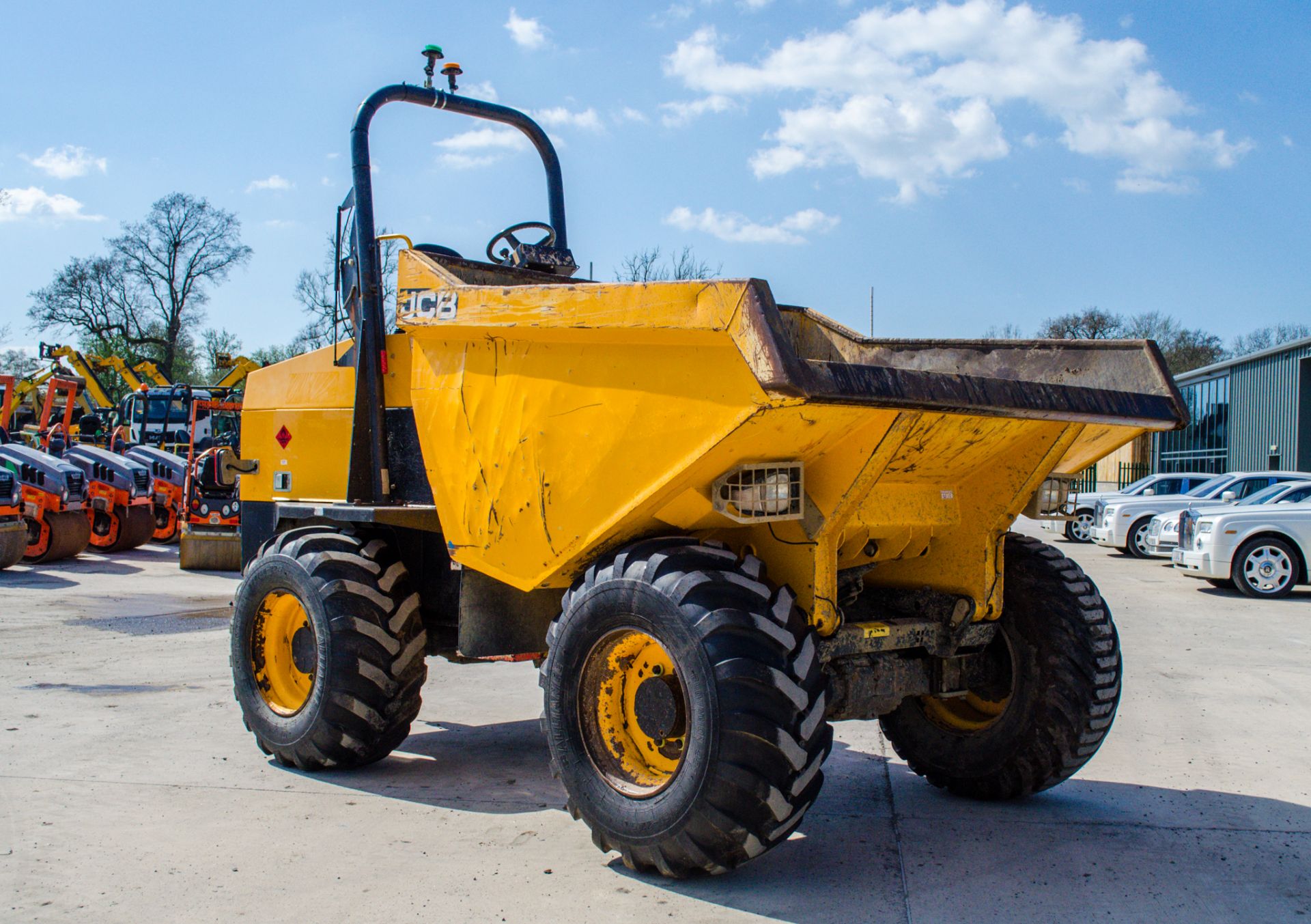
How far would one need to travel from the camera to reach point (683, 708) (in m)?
4.16

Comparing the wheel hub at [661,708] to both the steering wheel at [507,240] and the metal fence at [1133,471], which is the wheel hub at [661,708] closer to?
the steering wheel at [507,240]

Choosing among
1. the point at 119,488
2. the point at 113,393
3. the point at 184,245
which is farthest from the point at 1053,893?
the point at 184,245

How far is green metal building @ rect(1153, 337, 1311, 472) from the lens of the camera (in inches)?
1238

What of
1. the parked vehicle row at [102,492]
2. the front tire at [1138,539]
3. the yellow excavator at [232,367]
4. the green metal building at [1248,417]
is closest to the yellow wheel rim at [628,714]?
the parked vehicle row at [102,492]

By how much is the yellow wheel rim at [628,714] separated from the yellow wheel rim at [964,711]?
1659 millimetres

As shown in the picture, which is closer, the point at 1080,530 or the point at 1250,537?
the point at 1250,537

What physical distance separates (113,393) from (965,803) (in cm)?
4121

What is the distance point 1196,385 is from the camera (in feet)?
126

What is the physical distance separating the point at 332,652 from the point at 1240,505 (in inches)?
544

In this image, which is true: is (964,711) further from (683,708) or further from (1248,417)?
(1248,417)

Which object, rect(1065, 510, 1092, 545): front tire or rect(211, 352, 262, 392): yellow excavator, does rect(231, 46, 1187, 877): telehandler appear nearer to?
rect(211, 352, 262, 392): yellow excavator

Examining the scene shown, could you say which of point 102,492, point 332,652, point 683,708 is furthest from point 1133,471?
point 683,708

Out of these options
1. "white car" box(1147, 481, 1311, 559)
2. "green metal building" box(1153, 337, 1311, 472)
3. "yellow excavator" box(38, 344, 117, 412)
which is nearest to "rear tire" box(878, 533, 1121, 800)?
"white car" box(1147, 481, 1311, 559)

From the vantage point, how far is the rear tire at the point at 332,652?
210 inches
